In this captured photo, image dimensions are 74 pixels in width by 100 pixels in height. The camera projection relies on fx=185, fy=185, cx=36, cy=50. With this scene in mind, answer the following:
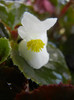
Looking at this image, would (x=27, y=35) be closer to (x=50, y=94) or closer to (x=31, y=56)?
(x=31, y=56)

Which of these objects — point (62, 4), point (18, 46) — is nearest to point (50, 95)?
point (18, 46)

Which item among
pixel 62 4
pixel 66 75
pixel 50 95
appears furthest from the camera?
pixel 62 4

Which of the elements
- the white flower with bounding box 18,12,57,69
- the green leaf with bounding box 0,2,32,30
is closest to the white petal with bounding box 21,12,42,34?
the white flower with bounding box 18,12,57,69

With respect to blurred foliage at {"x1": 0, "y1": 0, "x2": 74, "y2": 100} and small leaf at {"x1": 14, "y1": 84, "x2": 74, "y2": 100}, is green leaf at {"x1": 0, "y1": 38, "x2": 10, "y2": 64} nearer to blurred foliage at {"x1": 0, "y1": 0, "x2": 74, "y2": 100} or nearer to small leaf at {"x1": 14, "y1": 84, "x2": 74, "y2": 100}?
blurred foliage at {"x1": 0, "y1": 0, "x2": 74, "y2": 100}

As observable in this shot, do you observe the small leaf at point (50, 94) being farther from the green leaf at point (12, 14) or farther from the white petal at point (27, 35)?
the green leaf at point (12, 14)

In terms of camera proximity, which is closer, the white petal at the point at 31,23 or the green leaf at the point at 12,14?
the white petal at the point at 31,23

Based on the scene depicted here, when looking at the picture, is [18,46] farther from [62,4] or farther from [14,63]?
[62,4]

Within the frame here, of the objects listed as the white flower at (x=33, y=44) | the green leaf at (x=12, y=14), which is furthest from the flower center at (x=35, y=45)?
the green leaf at (x=12, y=14)
